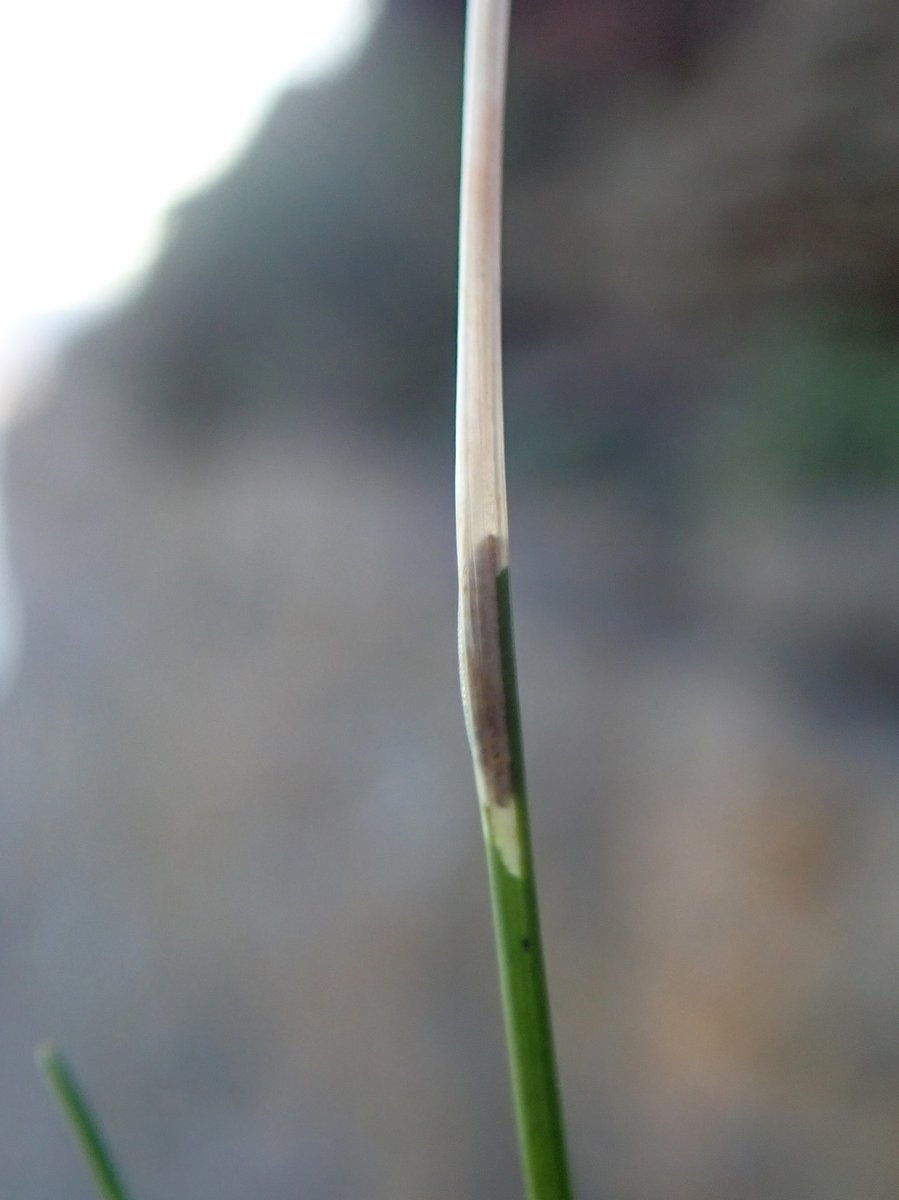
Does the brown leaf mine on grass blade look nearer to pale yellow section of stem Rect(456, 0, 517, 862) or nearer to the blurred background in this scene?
pale yellow section of stem Rect(456, 0, 517, 862)

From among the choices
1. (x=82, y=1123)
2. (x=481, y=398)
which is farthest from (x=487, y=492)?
(x=82, y=1123)

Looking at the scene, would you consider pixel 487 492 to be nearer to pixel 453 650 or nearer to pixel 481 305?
pixel 481 305

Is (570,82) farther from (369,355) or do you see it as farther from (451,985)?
(451,985)

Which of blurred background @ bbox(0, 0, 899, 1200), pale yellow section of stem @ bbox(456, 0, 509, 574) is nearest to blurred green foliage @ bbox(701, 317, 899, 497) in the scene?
blurred background @ bbox(0, 0, 899, 1200)

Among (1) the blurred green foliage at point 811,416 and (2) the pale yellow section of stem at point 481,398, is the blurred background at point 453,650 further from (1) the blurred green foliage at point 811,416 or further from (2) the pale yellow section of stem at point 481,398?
(2) the pale yellow section of stem at point 481,398

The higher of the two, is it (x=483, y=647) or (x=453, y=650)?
(x=483, y=647)

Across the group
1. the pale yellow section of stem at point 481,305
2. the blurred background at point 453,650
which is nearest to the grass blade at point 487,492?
the pale yellow section of stem at point 481,305

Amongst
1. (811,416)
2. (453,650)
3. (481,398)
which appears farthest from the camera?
(453,650)
